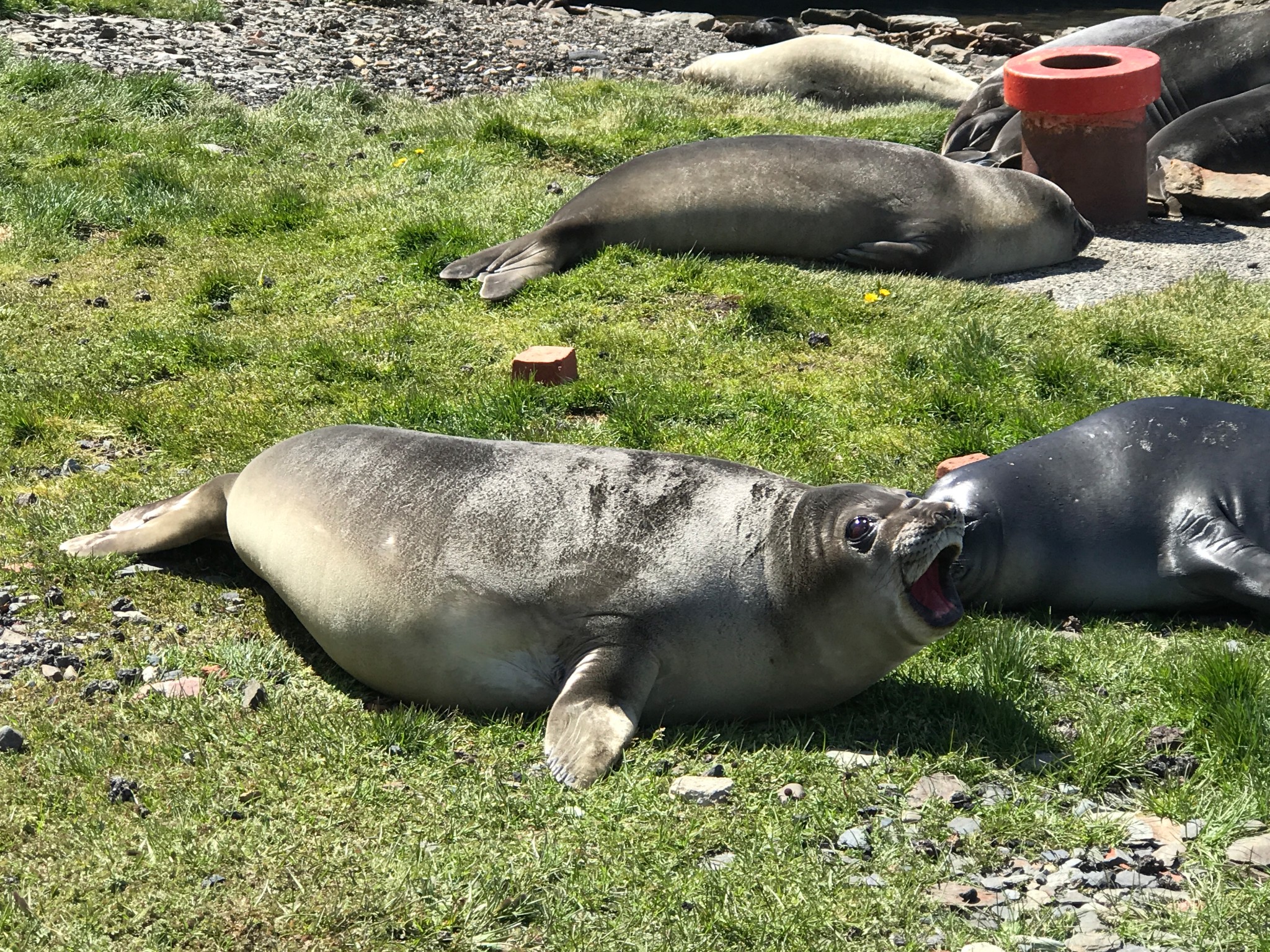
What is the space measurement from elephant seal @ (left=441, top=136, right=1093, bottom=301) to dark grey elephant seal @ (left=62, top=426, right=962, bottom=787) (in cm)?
381

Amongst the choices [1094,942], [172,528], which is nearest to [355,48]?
[172,528]

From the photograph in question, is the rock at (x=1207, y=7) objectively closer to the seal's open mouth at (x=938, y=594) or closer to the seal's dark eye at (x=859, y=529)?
the seal's open mouth at (x=938, y=594)

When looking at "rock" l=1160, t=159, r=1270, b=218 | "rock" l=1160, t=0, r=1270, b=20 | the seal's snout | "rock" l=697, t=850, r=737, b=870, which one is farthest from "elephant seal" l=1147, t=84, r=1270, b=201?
"rock" l=697, t=850, r=737, b=870

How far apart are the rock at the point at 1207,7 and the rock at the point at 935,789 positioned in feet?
38.6

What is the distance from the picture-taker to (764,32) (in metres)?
16.9

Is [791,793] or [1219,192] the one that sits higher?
[1219,192]

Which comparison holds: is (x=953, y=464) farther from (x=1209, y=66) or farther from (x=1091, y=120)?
(x=1209, y=66)

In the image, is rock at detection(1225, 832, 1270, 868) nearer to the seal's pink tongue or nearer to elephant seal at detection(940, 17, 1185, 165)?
the seal's pink tongue

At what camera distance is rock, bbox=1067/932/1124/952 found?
2.88 meters

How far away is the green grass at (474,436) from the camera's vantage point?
10.1ft

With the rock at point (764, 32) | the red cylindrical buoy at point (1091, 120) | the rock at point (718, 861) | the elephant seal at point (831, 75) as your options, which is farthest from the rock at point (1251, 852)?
the rock at point (764, 32)

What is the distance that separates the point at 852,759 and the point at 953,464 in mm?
1989

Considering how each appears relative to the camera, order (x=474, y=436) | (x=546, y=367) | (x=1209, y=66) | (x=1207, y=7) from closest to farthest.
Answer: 1. (x=474, y=436)
2. (x=546, y=367)
3. (x=1209, y=66)
4. (x=1207, y=7)

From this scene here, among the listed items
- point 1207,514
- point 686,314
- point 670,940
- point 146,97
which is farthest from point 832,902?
point 146,97
